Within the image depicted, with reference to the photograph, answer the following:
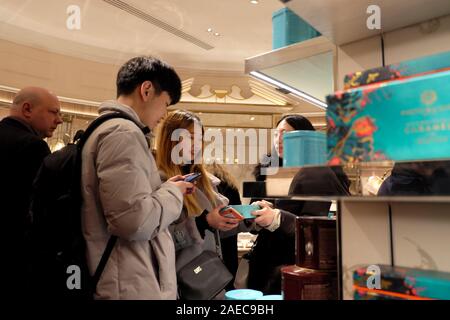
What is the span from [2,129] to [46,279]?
0.98 m

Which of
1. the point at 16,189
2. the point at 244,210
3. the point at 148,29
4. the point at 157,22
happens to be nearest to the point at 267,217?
the point at 244,210

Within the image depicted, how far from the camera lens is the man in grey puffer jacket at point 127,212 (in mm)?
917

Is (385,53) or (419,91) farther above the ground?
(385,53)

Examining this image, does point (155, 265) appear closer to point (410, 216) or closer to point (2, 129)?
point (410, 216)

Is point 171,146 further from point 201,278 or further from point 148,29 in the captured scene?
point 148,29

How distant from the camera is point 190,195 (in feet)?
4.51

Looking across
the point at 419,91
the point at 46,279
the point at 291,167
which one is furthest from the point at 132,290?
the point at 419,91

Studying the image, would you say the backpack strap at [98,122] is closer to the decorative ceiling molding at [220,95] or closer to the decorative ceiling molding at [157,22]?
the decorative ceiling molding at [157,22]

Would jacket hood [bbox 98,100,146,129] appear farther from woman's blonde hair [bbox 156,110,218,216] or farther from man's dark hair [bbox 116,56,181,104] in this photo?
woman's blonde hair [bbox 156,110,218,216]

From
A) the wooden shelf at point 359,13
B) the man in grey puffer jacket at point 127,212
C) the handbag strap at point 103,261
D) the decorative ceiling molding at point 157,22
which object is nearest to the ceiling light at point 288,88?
the wooden shelf at point 359,13

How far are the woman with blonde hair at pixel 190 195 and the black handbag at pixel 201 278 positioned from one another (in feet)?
0.10

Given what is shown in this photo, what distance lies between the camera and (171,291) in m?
1.02

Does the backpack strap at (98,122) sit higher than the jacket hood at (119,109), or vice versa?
the jacket hood at (119,109)

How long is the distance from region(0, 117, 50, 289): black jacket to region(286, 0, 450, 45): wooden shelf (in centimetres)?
132
